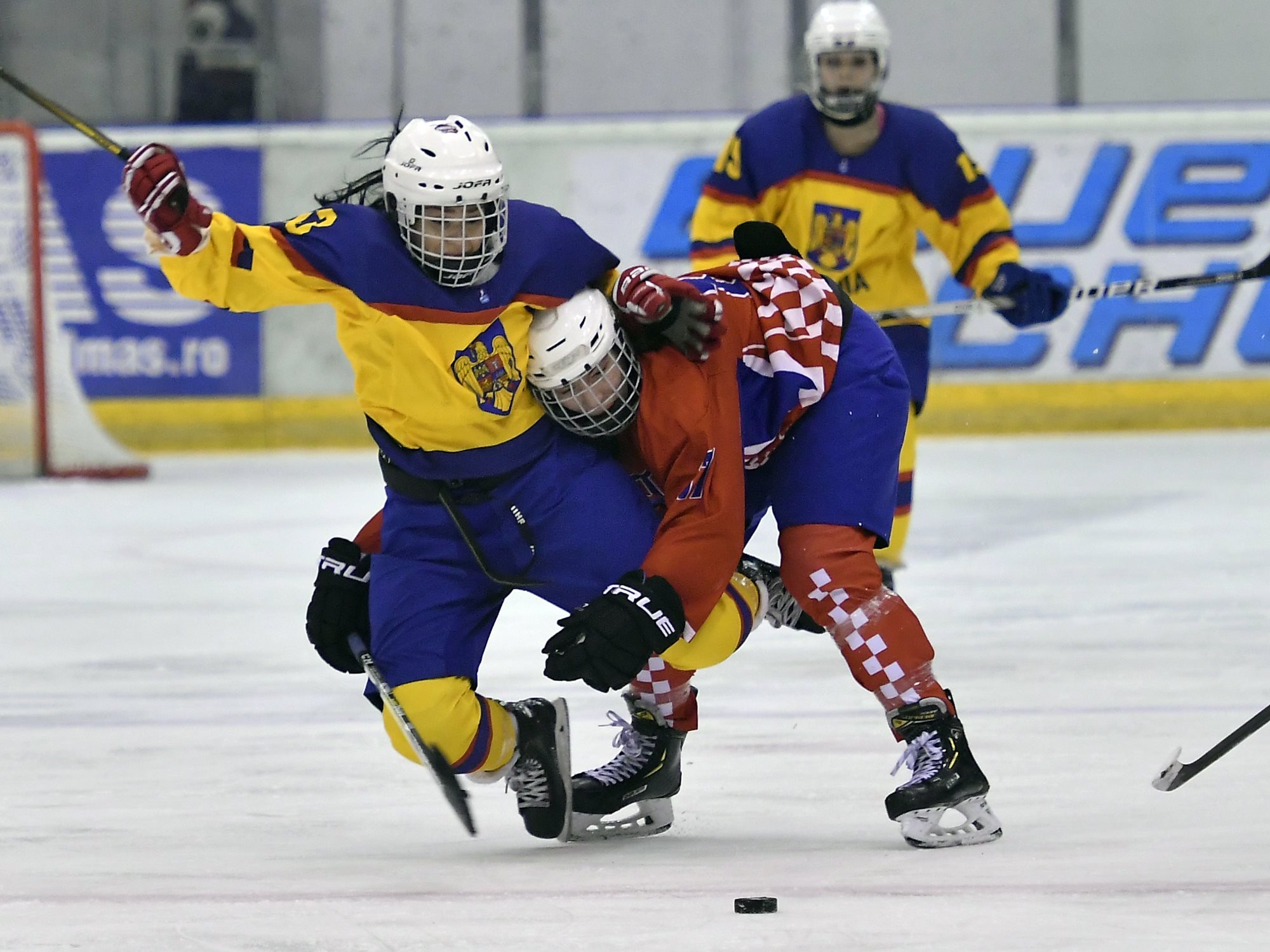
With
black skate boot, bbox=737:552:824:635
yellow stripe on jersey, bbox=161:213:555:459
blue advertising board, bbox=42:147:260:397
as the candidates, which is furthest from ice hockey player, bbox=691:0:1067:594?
blue advertising board, bbox=42:147:260:397

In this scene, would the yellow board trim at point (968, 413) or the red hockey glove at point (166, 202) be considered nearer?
the red hockey glove at point (166, 202)

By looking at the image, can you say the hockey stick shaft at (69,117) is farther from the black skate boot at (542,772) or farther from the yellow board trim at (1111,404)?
the yellow board trim at (1111,404)

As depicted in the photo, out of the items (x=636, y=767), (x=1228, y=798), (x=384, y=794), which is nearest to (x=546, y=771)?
(x=636, y=767)

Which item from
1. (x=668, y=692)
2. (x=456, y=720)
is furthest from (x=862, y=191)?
(x=456, y=720)

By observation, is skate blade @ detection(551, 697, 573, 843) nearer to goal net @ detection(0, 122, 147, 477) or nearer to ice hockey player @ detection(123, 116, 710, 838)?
ice hockey player @ detection(123, 116, 710, 838)

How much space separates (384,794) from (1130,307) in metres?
5.79

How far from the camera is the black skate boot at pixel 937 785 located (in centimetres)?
258

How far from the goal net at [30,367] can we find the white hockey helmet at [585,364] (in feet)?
17.5

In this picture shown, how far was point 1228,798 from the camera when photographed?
2.79 metres

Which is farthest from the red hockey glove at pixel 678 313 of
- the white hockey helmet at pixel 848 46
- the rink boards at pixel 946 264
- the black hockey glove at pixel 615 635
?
the rink boards at pixel 946 264

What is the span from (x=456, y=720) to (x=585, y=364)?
1.54ft

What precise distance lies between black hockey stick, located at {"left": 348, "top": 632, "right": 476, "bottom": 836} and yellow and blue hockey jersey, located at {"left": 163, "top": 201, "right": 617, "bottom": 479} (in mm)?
275

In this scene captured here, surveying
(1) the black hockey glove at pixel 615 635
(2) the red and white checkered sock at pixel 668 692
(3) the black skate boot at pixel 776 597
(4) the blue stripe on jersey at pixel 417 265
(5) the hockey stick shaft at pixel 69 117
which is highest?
(5) the hockey stick shaft at pixel 69 117

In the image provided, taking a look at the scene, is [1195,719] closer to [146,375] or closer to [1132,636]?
[1132,636]
